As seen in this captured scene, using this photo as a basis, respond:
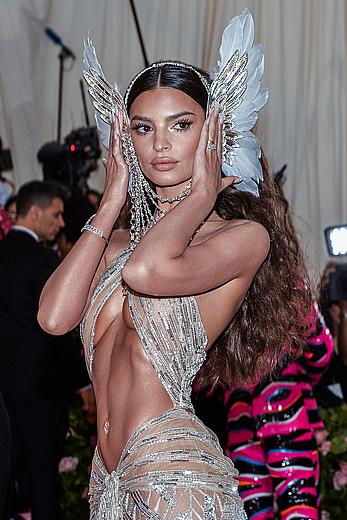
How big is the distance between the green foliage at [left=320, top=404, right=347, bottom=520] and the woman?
2.41 metres

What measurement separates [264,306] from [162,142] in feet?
1.85

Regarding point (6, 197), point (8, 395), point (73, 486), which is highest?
point (6, 197)

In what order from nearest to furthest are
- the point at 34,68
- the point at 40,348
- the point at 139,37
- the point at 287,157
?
the point at 40,348
the point at 287,157
the point at 139,37
the point at 34,68

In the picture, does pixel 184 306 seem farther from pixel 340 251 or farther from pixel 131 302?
pixel 340 251

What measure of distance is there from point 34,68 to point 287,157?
2398mm

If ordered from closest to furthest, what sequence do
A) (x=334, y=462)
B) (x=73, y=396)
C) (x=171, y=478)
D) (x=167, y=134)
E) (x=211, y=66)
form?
(x=171, y=478) → (x=167, y=134) → (x=334, y=462) → (x=73, y=396) → (x=211, y=66)

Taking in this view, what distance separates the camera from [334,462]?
17.4 feet

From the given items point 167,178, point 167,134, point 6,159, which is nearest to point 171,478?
point 167,178

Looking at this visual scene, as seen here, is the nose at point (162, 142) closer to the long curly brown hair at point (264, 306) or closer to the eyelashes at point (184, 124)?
the eyelashes at point (184, 124)

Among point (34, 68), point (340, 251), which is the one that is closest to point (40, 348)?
point (340, 251)

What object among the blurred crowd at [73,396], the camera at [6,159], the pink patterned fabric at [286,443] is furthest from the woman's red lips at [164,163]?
the camera at [6,159]

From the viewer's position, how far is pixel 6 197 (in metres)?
7.37

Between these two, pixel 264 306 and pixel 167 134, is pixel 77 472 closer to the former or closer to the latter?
pixel 264 306

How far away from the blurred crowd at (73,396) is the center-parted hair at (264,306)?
1.26 metres
